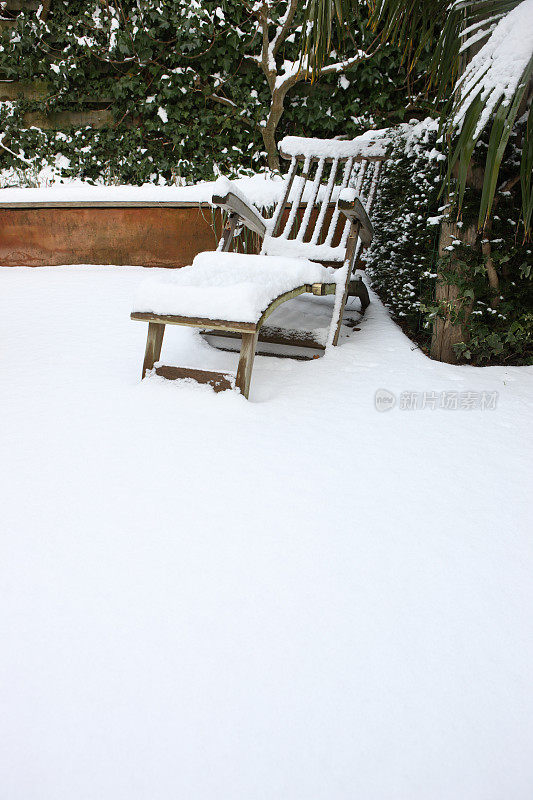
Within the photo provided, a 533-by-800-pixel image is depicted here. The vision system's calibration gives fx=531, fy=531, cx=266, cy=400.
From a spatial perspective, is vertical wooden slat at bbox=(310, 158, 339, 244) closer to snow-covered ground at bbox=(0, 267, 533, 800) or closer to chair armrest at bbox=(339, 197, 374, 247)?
chair armrest at bbox=(339, 197, 374, 247)

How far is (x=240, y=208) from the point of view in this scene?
226cm

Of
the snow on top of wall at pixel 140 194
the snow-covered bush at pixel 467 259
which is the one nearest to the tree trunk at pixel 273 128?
the snow on top of wall at pixel 140 194

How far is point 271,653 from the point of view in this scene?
0.89 metres

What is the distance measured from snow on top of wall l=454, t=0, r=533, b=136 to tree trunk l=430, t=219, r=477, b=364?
21.1 inches

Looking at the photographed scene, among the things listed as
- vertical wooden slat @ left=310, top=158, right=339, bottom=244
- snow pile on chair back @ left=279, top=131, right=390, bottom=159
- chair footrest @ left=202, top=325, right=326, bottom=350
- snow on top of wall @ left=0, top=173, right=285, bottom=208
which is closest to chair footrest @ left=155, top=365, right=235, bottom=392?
chair footrest @ left=202, top=325, right=326, bottom=350

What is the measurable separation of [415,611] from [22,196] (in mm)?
3756

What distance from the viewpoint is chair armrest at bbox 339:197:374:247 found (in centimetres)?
209

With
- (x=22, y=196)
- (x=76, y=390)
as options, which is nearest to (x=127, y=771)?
(x=76, y=390)

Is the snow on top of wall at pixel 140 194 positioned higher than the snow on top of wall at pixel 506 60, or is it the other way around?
the snow on top of wall at pixel 506 60

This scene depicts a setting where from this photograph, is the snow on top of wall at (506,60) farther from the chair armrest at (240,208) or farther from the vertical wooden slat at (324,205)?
the vertical wooden slat at (324,205)

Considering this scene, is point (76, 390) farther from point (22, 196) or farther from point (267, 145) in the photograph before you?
point (267, 145)

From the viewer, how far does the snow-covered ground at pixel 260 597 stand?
745mm

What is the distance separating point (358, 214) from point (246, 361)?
0.93 meters

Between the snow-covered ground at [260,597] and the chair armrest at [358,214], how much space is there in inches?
32.3
